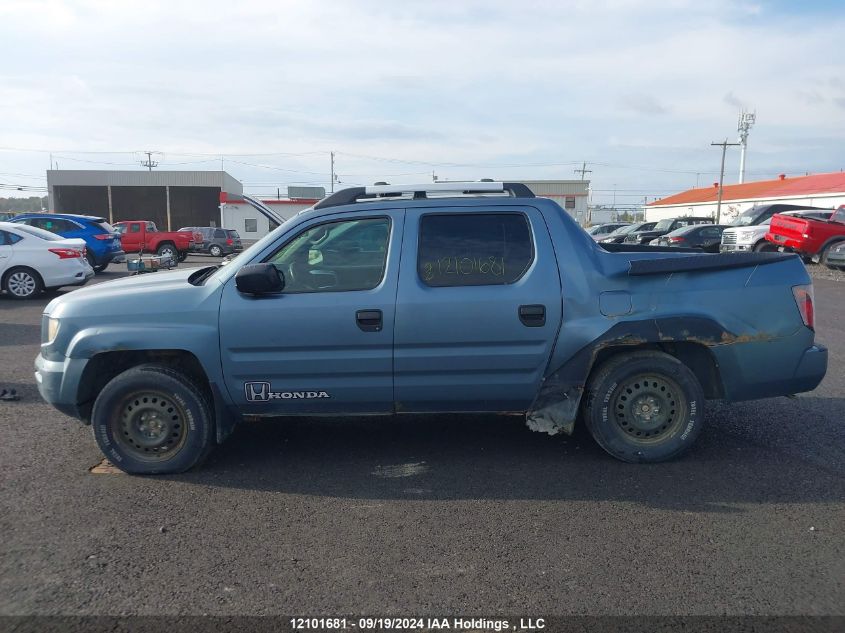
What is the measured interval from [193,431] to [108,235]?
1758 cm

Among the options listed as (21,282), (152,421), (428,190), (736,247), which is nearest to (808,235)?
(736,247)

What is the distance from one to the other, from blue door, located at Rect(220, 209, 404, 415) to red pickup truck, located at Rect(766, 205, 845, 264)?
1934 centimetres

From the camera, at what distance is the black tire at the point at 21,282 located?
14.2m

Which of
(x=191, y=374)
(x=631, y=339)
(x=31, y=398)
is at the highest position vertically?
(x=631, y=339)

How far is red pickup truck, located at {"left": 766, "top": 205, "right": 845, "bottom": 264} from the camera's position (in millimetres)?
20609

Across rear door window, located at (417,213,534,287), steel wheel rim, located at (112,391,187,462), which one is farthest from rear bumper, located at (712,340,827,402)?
steel wheel rim, located at (112,391,187,462)

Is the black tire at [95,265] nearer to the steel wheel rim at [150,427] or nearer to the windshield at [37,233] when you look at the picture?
the windshield at [37,233]

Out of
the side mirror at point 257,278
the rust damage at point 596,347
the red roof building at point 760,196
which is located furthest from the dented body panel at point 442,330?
the red roof building at point 760,196

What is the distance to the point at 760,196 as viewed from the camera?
160 ft

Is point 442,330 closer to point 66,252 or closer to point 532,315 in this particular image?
point 532,315

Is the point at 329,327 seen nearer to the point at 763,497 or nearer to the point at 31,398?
the point at 763,497

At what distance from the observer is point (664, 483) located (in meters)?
4.64

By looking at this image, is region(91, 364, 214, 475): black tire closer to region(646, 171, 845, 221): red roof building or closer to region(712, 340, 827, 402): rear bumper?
region(712, 340, 827, 402): rear bumper

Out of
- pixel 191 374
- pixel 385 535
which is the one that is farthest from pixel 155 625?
pixel 191 374
